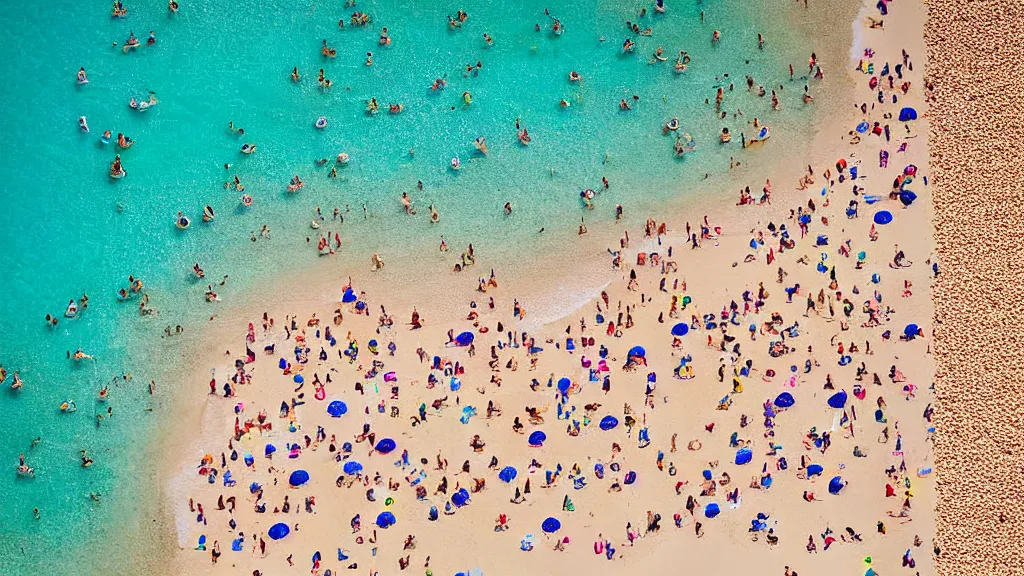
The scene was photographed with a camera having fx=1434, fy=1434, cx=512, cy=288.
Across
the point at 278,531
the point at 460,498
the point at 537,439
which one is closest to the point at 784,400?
the point at 537,439

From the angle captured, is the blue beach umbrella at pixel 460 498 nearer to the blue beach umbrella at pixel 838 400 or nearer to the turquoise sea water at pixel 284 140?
the turquoise sea water at pixel 284 140

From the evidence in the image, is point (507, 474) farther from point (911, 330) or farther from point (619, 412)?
point (911, 330)

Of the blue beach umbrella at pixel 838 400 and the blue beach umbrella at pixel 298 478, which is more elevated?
the blue beach umbrella at pixel 838 400

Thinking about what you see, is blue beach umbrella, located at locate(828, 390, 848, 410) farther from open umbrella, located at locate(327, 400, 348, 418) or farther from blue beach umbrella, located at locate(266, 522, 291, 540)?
blue beach umbrella, located at locate(266, 522, 291, 540)

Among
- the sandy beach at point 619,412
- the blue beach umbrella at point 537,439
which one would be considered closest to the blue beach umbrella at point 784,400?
the sandy beach at point 619,412

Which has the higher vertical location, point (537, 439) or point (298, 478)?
point (537, 439)

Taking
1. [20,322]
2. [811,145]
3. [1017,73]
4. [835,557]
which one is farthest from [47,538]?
[1017,73]

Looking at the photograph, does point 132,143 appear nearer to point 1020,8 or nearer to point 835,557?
point 835,557
